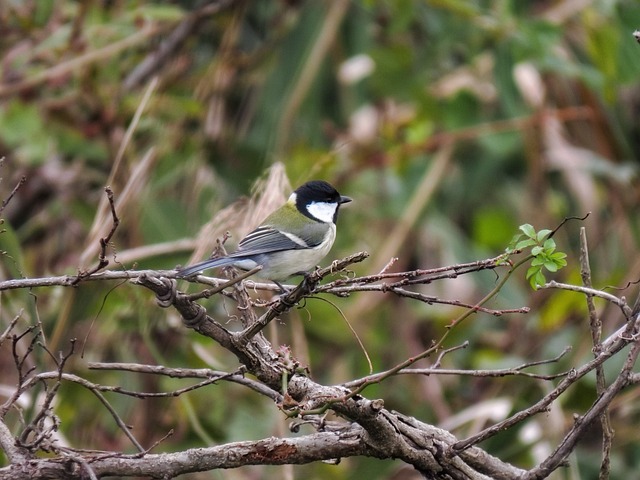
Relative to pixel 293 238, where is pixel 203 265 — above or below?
below

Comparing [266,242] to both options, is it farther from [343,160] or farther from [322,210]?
[343,160]

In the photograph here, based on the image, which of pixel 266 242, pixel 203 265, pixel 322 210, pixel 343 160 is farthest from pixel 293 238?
pixel 343 160

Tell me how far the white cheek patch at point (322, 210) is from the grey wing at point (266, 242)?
0.77 feet

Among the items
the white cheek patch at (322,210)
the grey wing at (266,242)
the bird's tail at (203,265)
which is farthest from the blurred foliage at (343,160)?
the bird's tail at (203,265)

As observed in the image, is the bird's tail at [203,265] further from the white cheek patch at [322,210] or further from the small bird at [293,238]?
the white cheek patch at [322,210]

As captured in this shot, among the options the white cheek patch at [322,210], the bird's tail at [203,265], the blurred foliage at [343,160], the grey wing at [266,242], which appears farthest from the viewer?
the blurred foliage at [343,160]

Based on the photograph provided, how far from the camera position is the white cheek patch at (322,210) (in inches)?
128

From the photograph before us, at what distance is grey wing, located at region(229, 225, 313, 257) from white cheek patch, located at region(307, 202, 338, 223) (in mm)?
236

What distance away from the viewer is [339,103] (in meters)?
5.73

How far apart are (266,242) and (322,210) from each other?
44cm

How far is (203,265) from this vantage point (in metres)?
2.39

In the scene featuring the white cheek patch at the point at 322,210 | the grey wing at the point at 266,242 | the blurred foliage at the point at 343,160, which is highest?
the blurred foliage at the point at 343,160

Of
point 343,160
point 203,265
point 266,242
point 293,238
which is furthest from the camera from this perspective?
point 343,160

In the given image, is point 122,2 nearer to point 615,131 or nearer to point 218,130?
point 218,130
